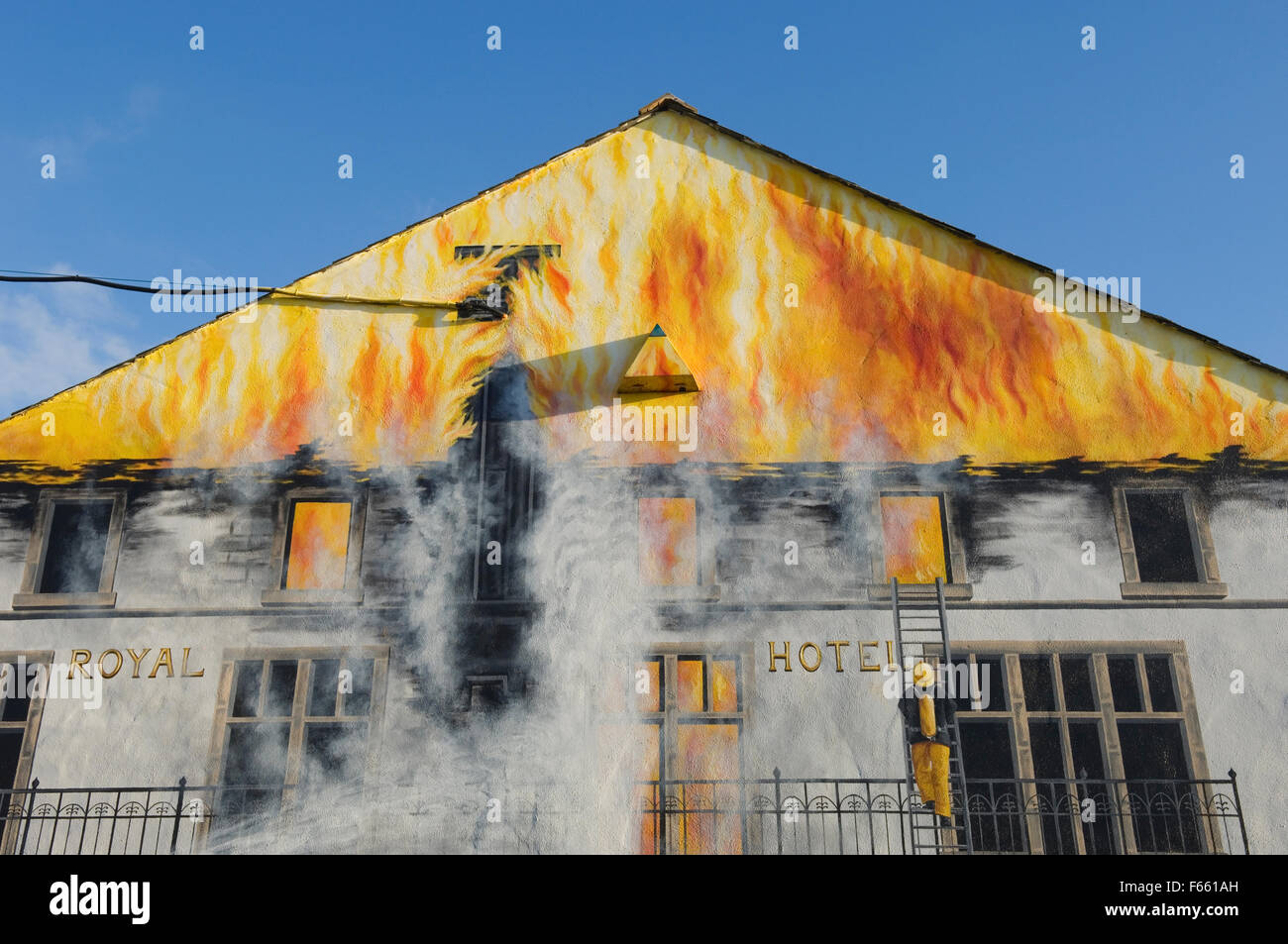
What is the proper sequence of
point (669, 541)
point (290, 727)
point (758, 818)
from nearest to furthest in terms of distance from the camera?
point (758, 818) → point (290, 727) → point (669, 541)

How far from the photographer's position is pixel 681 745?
28.3 ft

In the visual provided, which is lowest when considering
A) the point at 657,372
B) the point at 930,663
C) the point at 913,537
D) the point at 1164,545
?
the point at 930,663

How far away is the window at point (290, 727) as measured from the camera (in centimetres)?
853

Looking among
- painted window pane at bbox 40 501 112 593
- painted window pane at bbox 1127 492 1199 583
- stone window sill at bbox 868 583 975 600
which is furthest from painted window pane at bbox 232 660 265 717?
painted window pane at bbox 1127 492 1199 583

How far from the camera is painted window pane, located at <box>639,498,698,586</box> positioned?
9094mm

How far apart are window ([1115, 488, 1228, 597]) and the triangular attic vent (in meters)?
3.94

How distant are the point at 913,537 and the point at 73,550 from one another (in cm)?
745

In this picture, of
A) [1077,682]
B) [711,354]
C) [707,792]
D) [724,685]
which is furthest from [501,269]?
[1077,682]

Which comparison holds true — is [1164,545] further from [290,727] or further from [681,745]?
[290,727]

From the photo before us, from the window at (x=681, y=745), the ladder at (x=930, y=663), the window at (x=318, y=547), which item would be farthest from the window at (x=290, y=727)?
the ladder at (x=930, y=663)

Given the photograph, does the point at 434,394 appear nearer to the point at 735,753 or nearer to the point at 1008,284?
the point at 735,753

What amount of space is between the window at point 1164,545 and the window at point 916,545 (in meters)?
1.41

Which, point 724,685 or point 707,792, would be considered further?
point 724,685

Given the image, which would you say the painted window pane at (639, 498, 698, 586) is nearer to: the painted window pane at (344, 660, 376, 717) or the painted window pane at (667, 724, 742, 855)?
the painted window pane at (667, 724, 742, 855)
